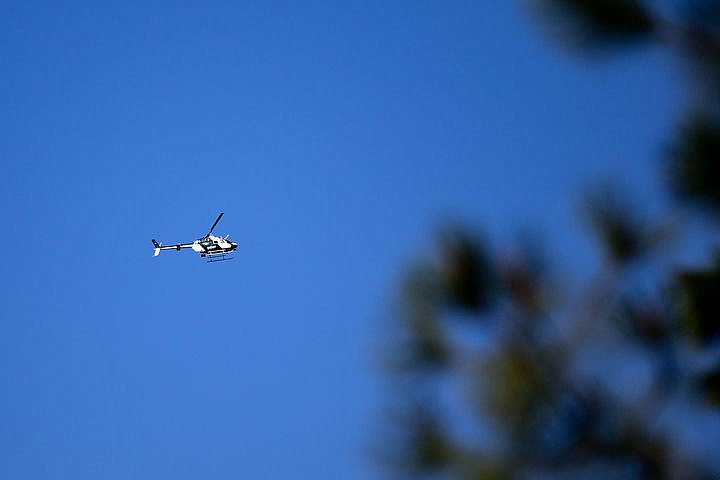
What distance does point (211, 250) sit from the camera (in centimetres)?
3797

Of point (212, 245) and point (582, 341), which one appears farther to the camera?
point (212, 245)

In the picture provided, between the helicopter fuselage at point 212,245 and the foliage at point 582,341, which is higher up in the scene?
the helicopter fuselage at point 212,245

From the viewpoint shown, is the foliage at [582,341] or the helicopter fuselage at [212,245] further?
the helicopter fuselage at [212,245]

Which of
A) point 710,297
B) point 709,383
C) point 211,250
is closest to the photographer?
point 709,383

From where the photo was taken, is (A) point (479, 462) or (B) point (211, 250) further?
(B) point (211, 250)

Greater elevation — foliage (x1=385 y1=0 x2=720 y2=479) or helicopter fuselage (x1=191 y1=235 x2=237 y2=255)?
helicopter fuselage (x1=191 y1=235 x2=237 y2=255)

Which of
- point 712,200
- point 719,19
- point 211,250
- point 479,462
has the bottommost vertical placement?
point 479,462

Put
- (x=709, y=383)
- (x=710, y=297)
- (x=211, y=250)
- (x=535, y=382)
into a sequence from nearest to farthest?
(x=535, y=382), (x=709, y=383), (x=710, y=297), (x=211, y=250)

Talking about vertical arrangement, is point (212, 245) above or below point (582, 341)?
above

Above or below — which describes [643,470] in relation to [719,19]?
below

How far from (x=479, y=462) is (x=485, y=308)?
539mm

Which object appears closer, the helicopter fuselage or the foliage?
the foliage

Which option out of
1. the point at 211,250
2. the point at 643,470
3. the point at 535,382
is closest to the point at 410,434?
the point at 535,382

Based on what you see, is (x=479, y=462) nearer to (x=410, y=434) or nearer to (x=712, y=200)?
(x=410, y=434)
